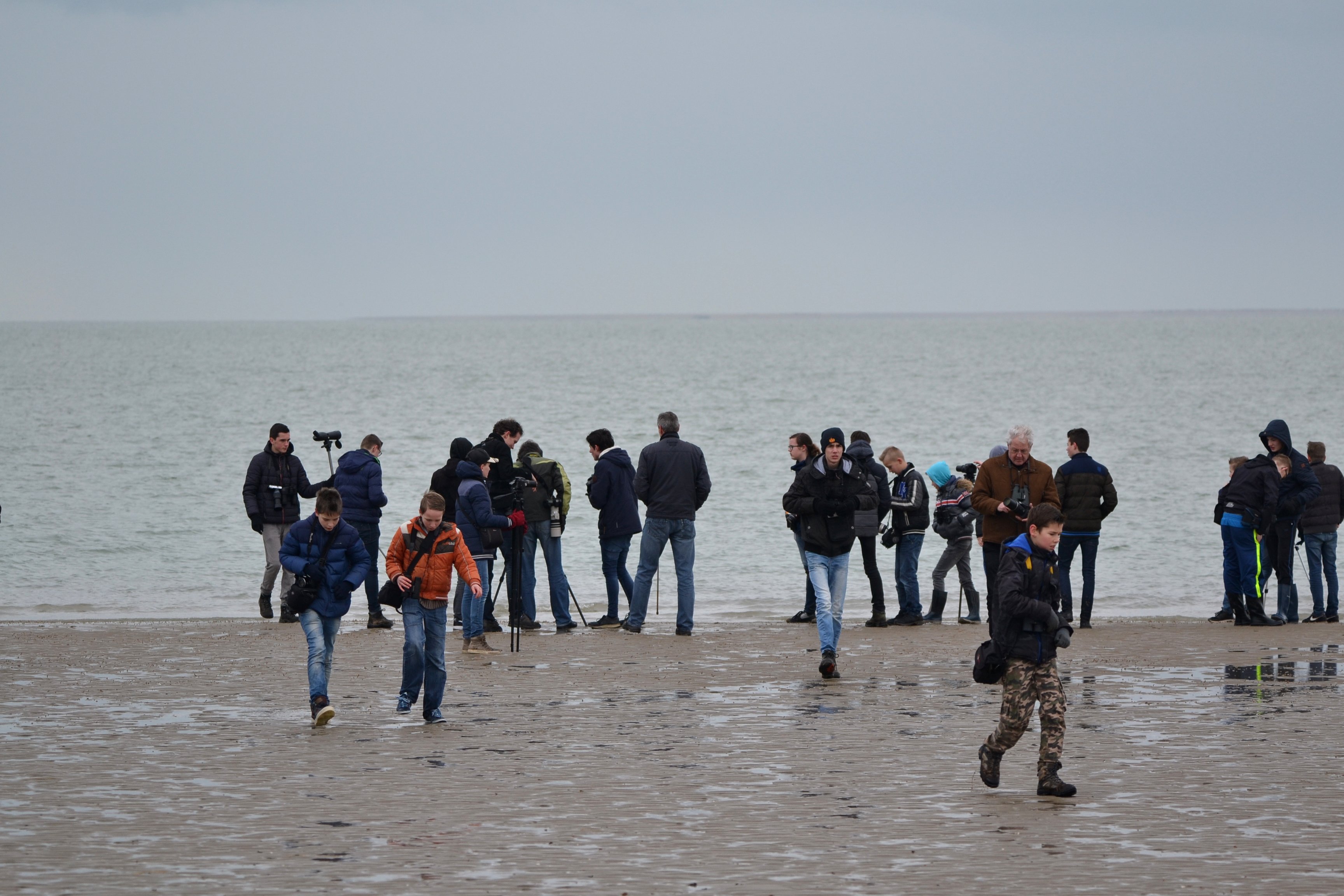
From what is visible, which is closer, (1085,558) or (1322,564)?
(1085,558)

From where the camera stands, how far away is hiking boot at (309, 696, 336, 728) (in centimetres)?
976

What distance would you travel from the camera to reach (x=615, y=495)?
15.7 meters

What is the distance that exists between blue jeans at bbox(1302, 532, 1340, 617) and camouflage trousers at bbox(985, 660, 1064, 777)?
8.68 metres

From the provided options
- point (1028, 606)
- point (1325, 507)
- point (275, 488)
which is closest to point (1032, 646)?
point (1028, 606)

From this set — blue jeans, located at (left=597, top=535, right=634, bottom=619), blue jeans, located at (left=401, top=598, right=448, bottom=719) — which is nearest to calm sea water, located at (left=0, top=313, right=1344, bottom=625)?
blue jeans, located at (left=597, top=535, right=634, bottom=619)

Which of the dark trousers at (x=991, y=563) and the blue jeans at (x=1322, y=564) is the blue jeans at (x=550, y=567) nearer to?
the dark trousers at (x=991, y=563)

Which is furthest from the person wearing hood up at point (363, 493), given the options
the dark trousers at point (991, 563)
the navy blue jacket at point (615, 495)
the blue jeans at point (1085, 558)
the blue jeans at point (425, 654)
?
the blue jeans at point (1085, 558)

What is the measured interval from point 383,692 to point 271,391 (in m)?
80.7

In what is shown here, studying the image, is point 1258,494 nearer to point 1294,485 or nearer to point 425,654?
point 1294,485

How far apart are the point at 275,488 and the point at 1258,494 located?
956 centimetres

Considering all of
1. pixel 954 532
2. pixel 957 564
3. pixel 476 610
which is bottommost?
pixel 476 610

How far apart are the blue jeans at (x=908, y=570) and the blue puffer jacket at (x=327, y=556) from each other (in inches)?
278

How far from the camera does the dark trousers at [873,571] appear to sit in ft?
A: 49.6

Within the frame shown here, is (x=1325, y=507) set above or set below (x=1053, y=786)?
above
